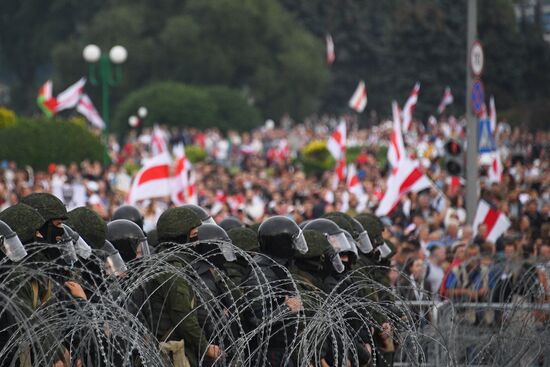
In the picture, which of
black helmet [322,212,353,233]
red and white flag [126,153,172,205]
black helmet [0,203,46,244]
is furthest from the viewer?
red and white flag [126,153,172,205]

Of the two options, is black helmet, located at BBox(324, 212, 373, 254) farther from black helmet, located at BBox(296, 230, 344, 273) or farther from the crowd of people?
black helmet, located at BBox(296, 230, 344, 273)

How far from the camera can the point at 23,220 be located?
26.7 feet

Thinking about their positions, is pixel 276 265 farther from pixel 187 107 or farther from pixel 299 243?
pixel 187 107

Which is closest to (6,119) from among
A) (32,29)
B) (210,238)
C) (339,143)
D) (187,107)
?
(339,143)

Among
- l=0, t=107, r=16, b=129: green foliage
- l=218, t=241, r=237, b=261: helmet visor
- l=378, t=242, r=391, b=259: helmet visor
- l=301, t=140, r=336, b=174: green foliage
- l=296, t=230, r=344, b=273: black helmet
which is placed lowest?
l=301, t=140, r=336, b=174: green foliage

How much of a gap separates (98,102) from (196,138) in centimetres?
2029

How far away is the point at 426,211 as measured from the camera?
2238 centimetres

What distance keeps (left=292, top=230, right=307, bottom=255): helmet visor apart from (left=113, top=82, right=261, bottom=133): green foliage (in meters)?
59.5

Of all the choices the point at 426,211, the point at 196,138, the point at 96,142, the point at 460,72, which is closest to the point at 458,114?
the point at 460,72

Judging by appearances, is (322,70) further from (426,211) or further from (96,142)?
(426,211)

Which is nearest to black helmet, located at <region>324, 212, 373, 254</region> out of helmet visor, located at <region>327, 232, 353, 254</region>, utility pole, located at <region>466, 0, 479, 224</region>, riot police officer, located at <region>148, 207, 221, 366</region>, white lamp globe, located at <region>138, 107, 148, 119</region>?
helmet visor, located at <region>327, 232, 353, 254</region>

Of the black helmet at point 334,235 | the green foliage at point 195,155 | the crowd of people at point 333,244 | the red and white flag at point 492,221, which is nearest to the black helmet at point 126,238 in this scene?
the crowd of people at point 333,244

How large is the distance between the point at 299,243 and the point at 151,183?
11.2m

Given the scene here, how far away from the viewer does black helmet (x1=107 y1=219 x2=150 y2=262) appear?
941 centimetres
